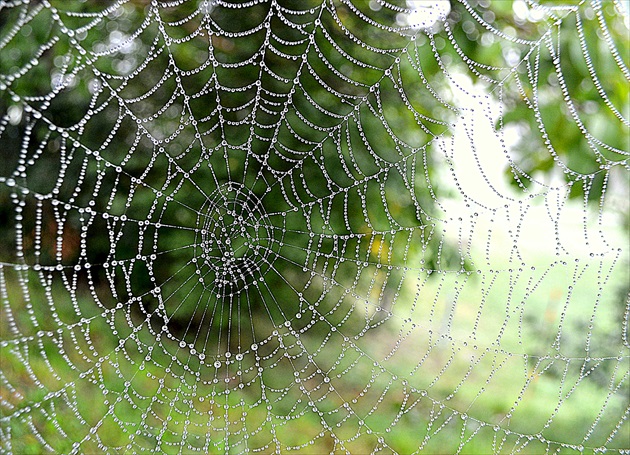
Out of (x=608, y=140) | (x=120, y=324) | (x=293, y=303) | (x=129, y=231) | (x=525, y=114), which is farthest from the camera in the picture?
(x=293, y=303)

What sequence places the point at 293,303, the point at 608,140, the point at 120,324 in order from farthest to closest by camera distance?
the point at 293,303
the point at 120,324
the point at 608,140

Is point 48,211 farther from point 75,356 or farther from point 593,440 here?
point 593,440

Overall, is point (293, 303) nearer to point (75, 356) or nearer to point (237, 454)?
point (237, 454)

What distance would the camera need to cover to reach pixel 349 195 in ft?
6.17

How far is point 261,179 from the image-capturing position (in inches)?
67.9

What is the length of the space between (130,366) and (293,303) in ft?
2.23

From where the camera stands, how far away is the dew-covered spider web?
1398 mm

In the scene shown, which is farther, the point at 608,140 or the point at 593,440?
the point at 593,440

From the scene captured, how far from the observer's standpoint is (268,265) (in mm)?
1879

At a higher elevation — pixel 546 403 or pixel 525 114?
pixel 525 114

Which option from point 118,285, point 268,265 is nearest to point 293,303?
point 268,265

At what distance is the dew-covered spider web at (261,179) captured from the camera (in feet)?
4.59

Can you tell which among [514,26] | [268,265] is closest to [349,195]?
[268,265]

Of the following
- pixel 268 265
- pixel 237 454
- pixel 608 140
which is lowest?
pixel 237 454
